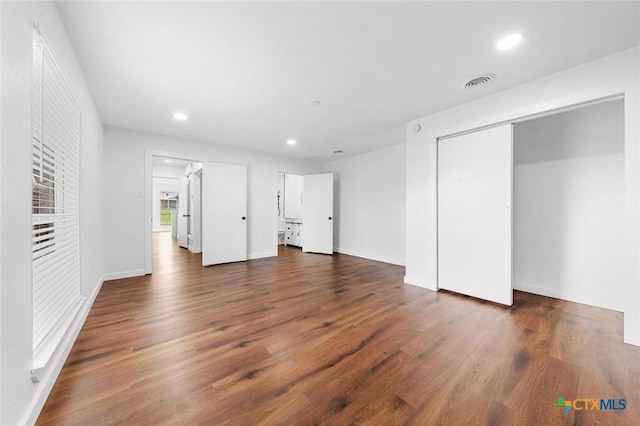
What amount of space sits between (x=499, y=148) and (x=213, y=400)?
11.5ft

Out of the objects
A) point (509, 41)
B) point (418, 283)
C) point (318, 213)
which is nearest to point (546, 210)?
point (418, 283)

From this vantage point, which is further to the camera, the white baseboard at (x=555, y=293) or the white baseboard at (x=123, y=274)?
the white baseboard at (x=123, y=274)

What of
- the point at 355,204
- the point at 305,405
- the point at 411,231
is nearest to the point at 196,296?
the point at 305,405

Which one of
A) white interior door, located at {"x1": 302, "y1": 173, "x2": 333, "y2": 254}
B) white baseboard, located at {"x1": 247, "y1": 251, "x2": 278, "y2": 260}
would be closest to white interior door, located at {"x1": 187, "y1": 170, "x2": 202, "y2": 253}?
white baseboard, located at {"x1": 247, "y1": 251, "x2": 278, "y2": 260}

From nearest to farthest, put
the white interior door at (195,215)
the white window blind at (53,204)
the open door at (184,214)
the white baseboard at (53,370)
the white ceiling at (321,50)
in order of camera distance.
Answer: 1. the white baseboard at (53,370)
2. the white window blind at (53,204)
3. the white ceiling at (321,50)
4. the white interior door at (195,215)
5. the open door at (184,214)

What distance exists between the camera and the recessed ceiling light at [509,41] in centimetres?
179

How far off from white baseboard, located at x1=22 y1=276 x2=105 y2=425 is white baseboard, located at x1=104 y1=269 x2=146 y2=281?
5.70 feet

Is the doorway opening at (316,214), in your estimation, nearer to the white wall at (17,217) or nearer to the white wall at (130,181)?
the white wall at (130,181)

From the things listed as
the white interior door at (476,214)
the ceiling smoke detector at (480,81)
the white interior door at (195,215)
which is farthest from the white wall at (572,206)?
the white interior door at (195,215)

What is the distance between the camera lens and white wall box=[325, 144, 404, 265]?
482 centimetres

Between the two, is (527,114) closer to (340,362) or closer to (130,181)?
(340,362)

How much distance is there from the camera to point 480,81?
7.97ft

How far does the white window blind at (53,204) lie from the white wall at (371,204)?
465 cm

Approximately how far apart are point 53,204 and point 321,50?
2291 mm
